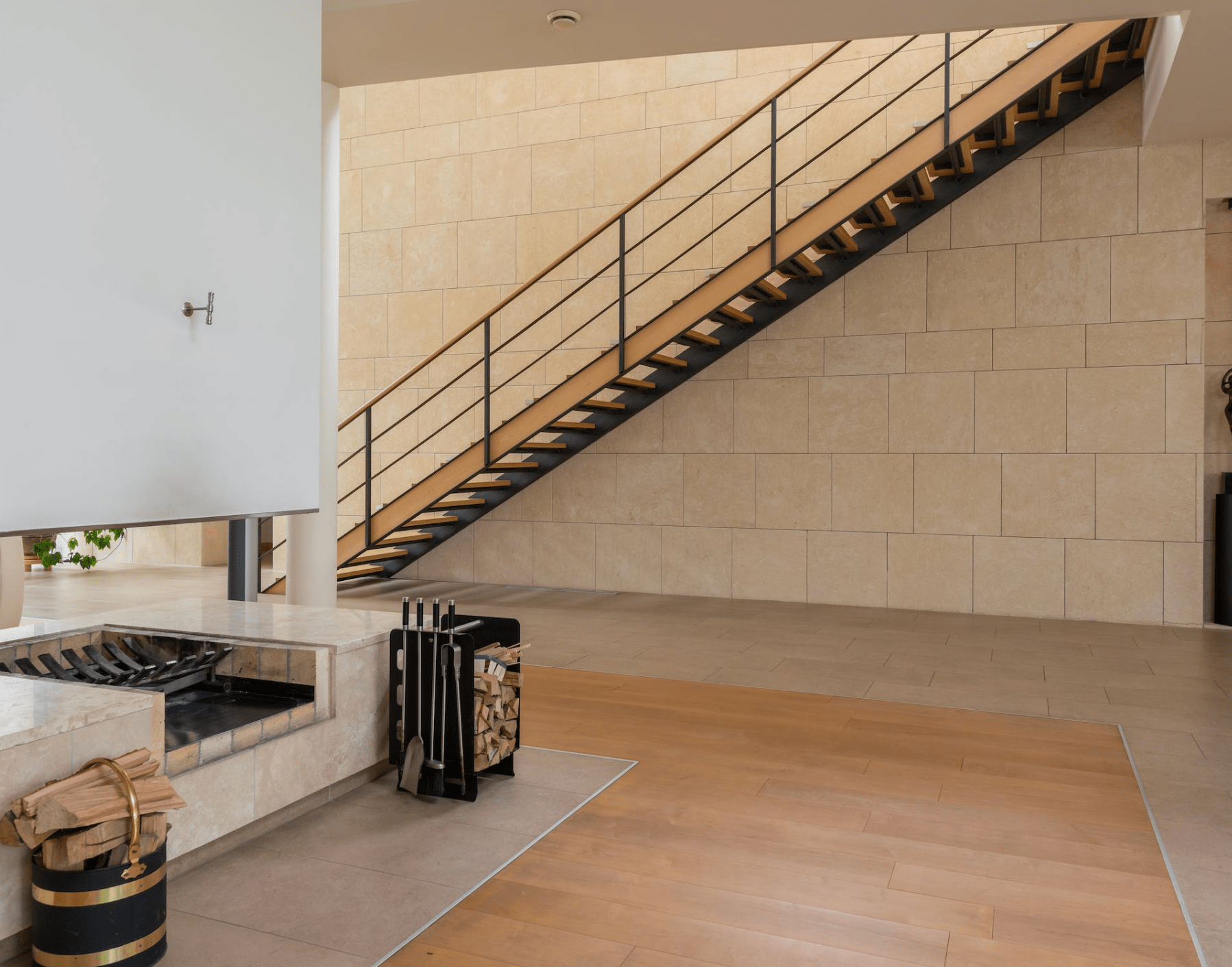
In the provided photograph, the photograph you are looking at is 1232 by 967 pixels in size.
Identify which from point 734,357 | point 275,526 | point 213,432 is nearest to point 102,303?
point 213,432

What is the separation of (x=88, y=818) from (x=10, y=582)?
282 cm

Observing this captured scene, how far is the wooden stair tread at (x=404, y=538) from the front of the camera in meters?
7.42

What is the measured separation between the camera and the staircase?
20.2 ft

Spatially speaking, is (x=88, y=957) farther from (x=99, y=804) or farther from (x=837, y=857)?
(x=837, y=857)

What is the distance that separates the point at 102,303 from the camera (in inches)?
92.7

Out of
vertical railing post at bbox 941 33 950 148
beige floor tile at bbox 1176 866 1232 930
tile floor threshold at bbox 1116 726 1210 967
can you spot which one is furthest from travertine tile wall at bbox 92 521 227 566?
beige floor tile at bbox 1176 866 1232 930

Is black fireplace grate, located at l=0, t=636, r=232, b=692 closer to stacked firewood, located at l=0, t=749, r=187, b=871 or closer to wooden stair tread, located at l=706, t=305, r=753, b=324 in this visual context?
stacked firewood, located at l=0, t=749, r=187, b=871

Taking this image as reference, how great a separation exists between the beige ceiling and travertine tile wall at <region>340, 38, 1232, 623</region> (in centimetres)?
109

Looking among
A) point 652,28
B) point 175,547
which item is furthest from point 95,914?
point 175,547

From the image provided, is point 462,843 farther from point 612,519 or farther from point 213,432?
point 612,519

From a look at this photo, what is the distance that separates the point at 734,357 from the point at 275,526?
16.0ft

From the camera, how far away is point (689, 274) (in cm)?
779

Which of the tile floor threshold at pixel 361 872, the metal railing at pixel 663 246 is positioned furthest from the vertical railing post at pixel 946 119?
the tile floor threshold at pixel 361 872

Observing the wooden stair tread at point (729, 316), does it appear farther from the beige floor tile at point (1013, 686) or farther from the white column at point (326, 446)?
the beige floor tile at point (1013, 686)
